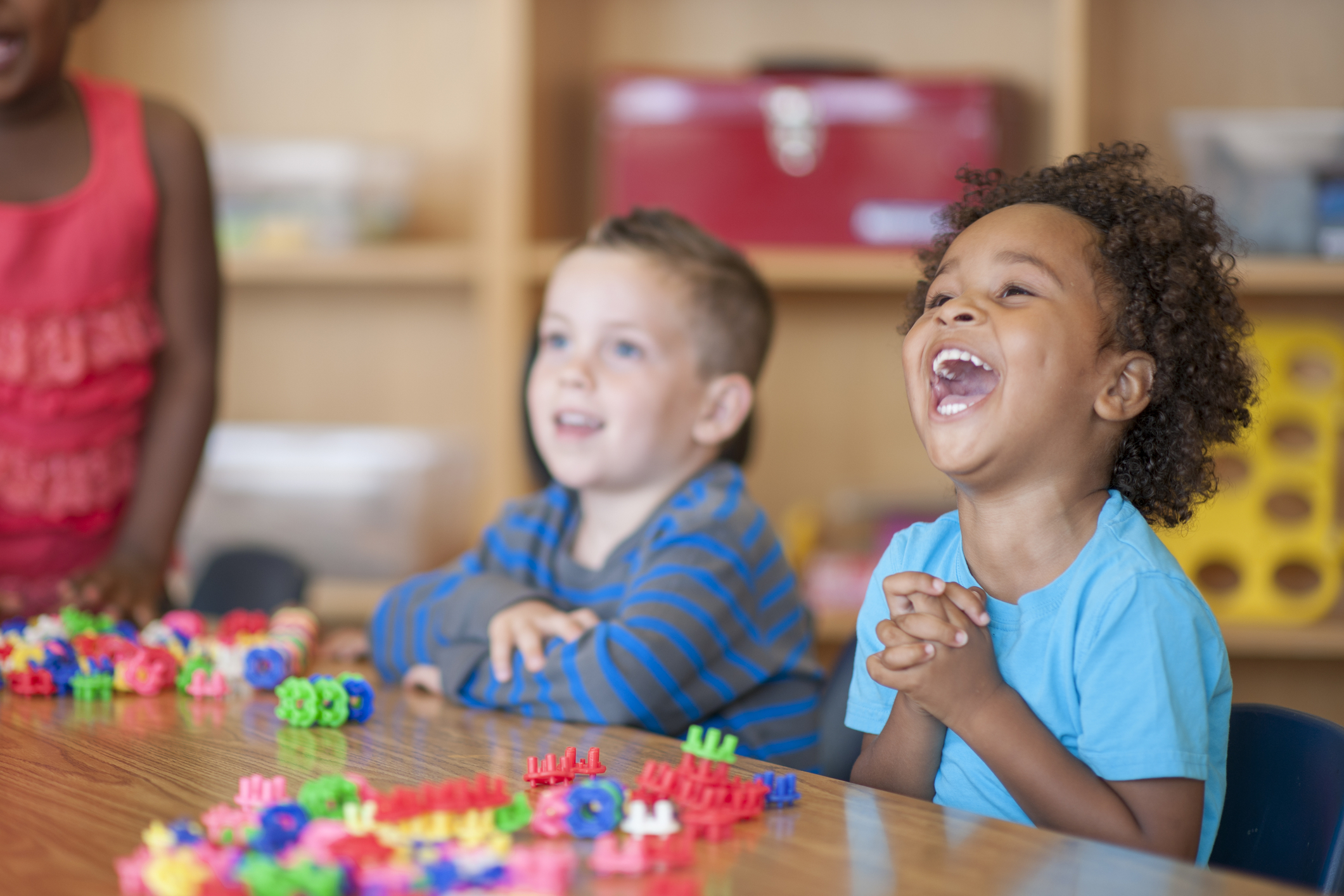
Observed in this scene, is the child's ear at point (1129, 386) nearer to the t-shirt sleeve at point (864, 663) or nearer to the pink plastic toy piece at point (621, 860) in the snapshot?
the t-shirt sleeve at point (864, 663)

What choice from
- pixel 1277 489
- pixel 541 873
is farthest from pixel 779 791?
pixel 1277 489

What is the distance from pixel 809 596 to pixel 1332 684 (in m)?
0.86

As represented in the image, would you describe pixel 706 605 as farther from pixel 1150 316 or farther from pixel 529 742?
pixel 1150 316

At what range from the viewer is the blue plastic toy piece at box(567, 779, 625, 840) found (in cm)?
63

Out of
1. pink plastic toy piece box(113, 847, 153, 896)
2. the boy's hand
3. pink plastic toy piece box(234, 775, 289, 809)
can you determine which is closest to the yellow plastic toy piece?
the boy's hand

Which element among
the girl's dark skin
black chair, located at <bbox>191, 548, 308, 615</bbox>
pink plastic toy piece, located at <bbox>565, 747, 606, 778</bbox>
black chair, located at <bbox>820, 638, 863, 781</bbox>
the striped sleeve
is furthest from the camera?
black chair, located at <bbox>191, 548, 308, 615</bbox>

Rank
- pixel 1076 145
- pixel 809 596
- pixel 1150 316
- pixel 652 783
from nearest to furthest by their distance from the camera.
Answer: pixel 652 783
pixel 1150 316
pixel 1076 145
pixel 809 596

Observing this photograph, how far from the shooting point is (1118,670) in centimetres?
74

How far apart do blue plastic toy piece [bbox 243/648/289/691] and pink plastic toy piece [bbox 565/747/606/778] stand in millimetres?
356

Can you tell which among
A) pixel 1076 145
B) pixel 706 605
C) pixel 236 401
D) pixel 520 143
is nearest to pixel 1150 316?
pixel 706 605

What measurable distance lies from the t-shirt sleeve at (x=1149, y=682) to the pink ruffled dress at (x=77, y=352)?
976mm

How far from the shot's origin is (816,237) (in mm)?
1996

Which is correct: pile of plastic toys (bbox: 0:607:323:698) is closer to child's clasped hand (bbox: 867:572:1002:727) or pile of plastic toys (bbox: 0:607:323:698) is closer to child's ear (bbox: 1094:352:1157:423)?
child's clasped hand (bbox: 867:572:1002:727)

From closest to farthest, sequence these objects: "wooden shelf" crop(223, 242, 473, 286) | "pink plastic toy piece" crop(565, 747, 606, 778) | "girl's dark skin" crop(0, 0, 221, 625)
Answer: "pink plastic toy piece" crop(565, 747, 606, 778)
"girl's dark skin" crop(0, 0, 221, 625)
"wooden shelf" crop(223, 242, 473, 286)
